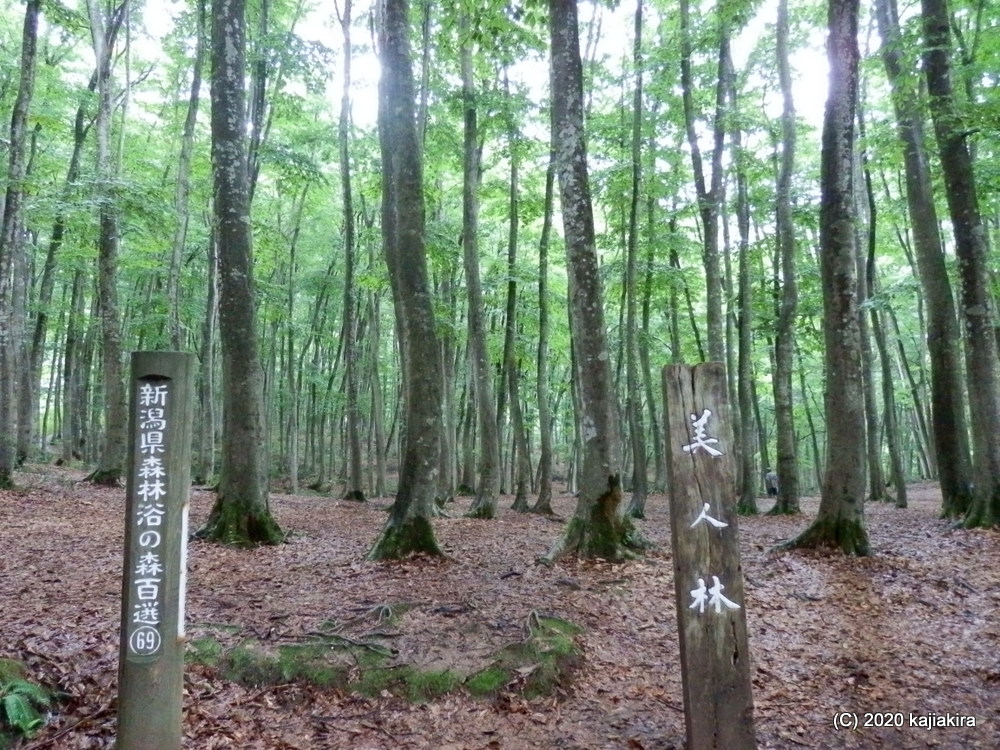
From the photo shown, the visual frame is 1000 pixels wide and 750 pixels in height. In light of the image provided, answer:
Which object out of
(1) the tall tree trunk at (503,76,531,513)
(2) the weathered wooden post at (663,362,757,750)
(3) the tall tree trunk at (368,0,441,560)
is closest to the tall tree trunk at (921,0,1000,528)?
(3) the tall tree trunk at (368,0,441,560)

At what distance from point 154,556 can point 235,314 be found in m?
6.34

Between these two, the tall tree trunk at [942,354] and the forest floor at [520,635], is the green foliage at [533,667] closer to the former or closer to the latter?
the forest floor at [520,635]

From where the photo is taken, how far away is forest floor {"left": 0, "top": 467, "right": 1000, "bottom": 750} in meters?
4.12

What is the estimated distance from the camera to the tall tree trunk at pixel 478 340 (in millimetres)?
13227

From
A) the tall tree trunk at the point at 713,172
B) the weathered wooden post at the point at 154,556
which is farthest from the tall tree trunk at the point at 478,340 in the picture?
the weathered wooden post at the point at 154,556

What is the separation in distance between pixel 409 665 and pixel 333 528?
6.83 m

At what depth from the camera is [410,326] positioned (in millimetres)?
8250

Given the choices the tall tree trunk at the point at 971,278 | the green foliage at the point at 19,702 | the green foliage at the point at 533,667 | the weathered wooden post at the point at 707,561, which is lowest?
the green foliage at the point at 533,667

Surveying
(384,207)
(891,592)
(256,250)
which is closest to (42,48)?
(256,250)

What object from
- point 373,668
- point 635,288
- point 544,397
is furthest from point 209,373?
point 373,668

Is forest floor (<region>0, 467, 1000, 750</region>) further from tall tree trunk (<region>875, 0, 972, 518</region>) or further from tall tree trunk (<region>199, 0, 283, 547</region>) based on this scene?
tall tree trunk (<region>875, 0, 972, 518</region>)

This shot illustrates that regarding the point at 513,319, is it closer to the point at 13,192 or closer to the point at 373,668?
the point at 13,192

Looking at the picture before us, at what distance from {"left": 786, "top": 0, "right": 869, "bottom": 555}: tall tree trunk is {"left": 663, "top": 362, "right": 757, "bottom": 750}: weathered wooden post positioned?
219 inches

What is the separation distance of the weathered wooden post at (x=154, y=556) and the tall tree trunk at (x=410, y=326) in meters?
4.65
